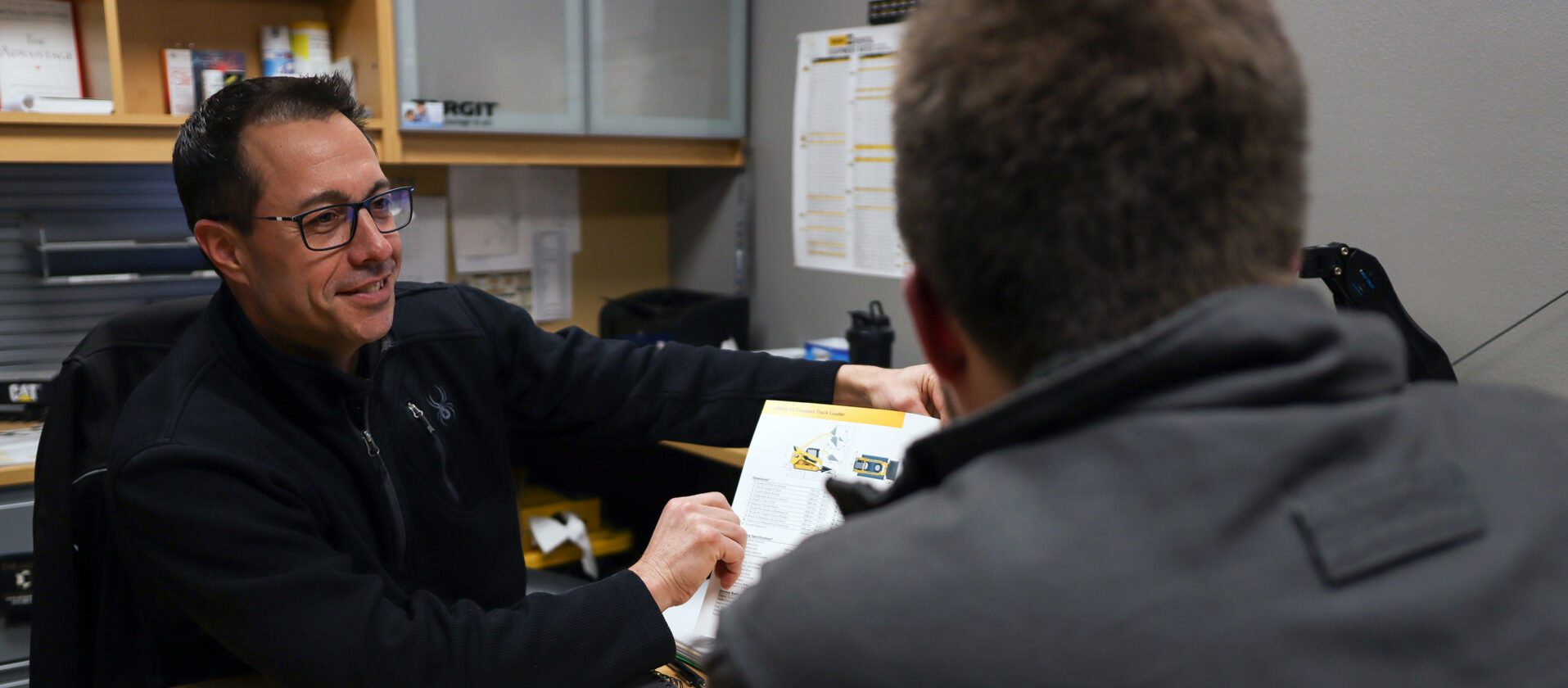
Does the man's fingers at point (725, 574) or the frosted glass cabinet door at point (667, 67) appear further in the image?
the frosted glass cabinet door at point (667, 67)

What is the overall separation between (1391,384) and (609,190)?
262cm

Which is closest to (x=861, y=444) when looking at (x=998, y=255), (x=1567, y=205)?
(x=998, y=255)

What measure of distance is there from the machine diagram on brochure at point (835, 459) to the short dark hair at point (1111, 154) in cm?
62

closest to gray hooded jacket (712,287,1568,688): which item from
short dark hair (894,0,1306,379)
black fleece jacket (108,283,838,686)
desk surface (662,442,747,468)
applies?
short dark hair (894,0,1306,379)

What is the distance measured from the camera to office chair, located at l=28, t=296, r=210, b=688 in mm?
1140

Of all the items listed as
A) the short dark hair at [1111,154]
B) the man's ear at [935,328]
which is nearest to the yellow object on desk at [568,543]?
the man's ear at [935,328]

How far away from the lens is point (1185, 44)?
0.50 meters

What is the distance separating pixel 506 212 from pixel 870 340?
45.2 inches

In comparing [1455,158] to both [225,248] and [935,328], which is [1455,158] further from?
[225,248]

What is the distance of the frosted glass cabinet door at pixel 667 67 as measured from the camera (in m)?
2.44

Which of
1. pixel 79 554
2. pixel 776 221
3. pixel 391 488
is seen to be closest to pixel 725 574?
pixel 391 488

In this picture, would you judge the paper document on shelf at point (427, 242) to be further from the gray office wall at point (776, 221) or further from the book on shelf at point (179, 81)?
the gray office wall at point (776, 221)

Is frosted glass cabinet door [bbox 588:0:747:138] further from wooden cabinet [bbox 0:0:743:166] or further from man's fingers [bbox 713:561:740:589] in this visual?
man's fingers [bbox 713:561:740:589]

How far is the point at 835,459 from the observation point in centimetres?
118
